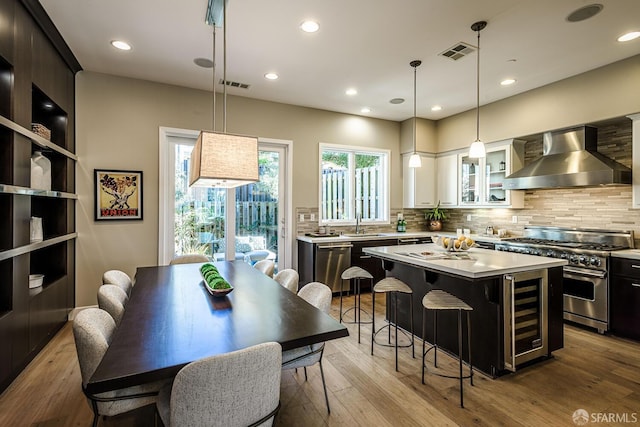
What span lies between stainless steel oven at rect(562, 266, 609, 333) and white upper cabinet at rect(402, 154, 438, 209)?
8.09 ft

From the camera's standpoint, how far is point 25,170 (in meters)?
2.54

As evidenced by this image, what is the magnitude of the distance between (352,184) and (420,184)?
4.05 feet

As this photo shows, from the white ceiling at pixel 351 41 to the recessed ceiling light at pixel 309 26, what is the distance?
5cm

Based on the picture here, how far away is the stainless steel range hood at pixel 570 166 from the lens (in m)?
3.48

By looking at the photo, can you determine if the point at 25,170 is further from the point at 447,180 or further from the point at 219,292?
the point at 447,180

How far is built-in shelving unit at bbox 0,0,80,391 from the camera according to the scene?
2309 millimetres

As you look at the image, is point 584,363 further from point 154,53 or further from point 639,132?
point 154,53


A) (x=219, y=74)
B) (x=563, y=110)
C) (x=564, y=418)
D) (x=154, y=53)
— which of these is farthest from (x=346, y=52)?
(x=564, y=418)

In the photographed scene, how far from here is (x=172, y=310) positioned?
1.87 metres

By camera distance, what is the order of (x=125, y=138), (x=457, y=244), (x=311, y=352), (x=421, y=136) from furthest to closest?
(x=421, y=136), (x=125, y=138), (x=457, y=244), (x=311, y=352)

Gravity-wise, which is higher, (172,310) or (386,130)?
(386,130)

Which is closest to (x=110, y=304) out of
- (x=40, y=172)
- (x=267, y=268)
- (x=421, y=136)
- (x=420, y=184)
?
(x=267, y=268)

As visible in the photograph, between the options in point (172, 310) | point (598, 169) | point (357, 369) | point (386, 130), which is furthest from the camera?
point (386, 130)

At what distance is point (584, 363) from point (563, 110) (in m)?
2.88
